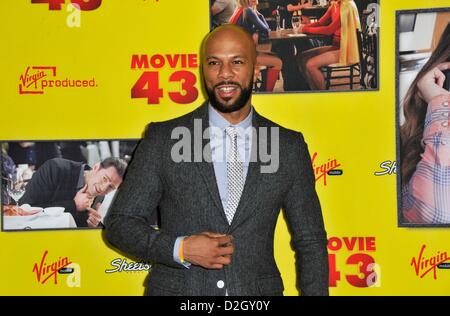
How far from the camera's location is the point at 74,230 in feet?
9.16

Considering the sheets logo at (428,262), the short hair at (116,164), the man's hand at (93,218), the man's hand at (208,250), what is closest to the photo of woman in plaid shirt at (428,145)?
the sheets logo at (428,262)

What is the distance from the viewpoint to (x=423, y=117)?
2.70 m

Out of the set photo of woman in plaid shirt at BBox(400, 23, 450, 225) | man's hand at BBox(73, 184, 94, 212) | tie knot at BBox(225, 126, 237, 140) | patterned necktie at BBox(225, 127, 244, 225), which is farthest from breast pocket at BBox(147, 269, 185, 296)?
photo of woman in plaid shirt at BBox(400, 23, 450, 225)

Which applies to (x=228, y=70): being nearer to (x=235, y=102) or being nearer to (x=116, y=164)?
(x=235, y=102)

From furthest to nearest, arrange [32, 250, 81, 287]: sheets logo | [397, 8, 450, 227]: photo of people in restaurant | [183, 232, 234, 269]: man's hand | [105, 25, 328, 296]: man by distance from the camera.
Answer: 1. [32, 250, 81, 287]: sheets logo
2. [397, 8, 450, 227]: photo of people in restaurant
3. [105, 25, 328, 296]: man
4. [183, 232, 234, 269]: man's hand

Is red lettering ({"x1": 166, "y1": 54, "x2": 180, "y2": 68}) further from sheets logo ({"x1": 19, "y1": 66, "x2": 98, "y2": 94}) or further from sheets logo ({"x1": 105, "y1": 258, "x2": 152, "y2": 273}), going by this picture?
sheets logo ({"x1": 105, "y1": 258, "x2": 152, "y2": 273})

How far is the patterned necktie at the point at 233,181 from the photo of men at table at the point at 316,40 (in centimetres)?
73

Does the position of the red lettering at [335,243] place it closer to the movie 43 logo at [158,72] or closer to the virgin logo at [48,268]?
the movie 43 logo at [158,72]

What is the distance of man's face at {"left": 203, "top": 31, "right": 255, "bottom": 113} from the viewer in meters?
2.10

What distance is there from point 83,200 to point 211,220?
964mm

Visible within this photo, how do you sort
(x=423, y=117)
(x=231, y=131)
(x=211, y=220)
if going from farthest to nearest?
1. (x=423, y=117)
2. (x=231, y=131)
3. (x=211, y=220)

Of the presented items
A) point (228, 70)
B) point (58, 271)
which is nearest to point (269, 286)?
point (228, 70)

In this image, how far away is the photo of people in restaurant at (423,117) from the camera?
2688mm

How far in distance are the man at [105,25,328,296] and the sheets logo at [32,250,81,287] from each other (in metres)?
0.80
